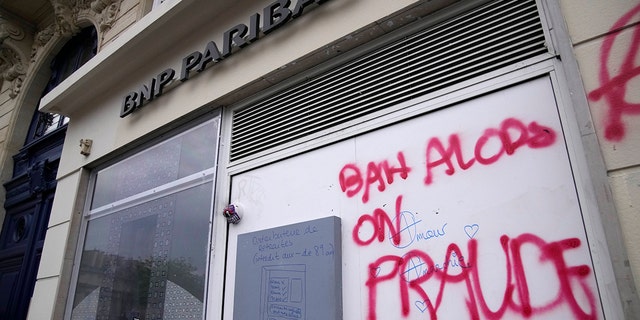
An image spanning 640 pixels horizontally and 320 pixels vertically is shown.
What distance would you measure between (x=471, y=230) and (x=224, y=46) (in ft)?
9.37

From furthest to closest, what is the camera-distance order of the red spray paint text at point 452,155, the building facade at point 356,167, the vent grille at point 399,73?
1. the vent grille at point 399,73
2. the red spray paint text at point 452,155
3. the building facade at point 356,167

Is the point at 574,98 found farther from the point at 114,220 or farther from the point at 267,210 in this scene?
the point at 114,220

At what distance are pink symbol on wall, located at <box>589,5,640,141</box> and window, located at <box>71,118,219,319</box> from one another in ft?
9.99

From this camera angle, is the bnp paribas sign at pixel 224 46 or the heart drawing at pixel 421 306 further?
the bnp paribas sign at pixel 224 46

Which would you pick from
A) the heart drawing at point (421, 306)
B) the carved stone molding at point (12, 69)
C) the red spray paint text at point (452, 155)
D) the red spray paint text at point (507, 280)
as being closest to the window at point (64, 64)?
the carved stone molding at point (12, 69)

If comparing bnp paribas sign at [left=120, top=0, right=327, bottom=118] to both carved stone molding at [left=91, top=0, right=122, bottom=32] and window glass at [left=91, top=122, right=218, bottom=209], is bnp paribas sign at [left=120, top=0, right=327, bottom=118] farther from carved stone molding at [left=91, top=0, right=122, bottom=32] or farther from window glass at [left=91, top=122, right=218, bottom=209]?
carved stone molding at [left=91, top=0, right=122, bottom=32]

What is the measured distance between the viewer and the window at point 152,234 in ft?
12.4

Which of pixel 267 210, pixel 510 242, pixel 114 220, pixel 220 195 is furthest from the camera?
pixel 114 220

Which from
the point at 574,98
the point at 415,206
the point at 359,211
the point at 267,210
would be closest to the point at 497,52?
the point at 574,98

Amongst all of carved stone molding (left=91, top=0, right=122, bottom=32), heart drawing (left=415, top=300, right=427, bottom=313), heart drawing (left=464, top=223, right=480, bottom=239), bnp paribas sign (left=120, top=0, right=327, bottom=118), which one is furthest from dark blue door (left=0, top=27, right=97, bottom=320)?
heart drawing (left=464, top=223, right=480, bottom=239)

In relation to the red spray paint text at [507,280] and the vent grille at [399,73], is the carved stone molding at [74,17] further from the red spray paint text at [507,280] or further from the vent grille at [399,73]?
the red spray paint text at [507,280]

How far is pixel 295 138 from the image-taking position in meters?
3.41

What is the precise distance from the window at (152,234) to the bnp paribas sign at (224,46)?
58cm

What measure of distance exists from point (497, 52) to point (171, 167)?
10.8 feet
